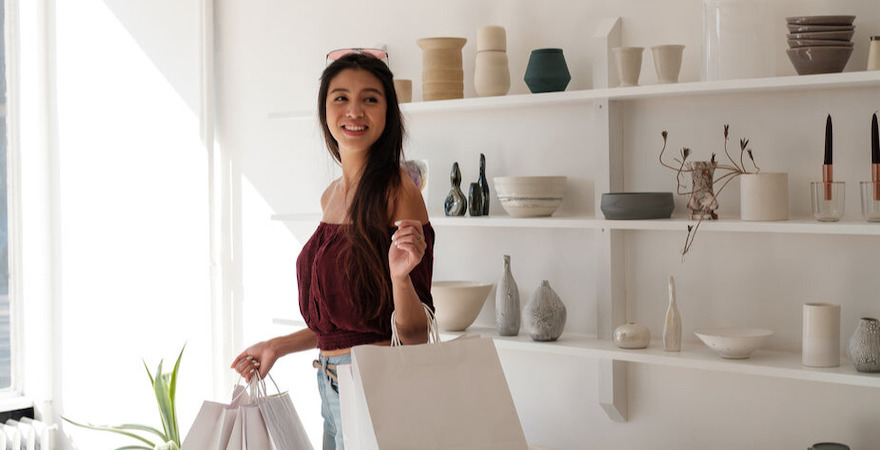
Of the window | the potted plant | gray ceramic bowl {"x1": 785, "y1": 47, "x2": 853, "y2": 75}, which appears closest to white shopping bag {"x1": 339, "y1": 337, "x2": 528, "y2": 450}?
gray ceramic bowl {"x1": 785, "y1": 47, "x2": 853, "y2": 75}

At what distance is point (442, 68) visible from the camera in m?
2.64

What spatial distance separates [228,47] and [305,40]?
390 mm

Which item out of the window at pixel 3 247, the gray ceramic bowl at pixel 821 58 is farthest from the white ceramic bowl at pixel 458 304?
the window at pixel 3 247

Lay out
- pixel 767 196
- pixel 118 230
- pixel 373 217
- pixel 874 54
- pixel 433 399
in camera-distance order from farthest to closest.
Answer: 1. pixel 118 230
2. pixel 767 196
3. pixel 874 54
4. pixel 373 217
5. pixel 433 399

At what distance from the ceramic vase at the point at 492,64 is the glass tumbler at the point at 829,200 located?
89 cm

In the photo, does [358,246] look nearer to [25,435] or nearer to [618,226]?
[618,226]

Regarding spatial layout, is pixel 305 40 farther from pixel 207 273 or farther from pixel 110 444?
pixel 110 444

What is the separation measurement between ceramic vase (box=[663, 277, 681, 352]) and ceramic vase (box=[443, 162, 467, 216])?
2.15 feet

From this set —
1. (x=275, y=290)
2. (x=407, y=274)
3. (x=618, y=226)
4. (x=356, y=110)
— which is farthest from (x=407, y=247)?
(x=275, y=290)

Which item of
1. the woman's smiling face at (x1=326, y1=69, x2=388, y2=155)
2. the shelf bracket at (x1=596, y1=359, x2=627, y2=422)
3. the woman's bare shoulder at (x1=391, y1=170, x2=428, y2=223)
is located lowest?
the shelf bracket at (x1=596, y1=359, x2=627, y2=422)

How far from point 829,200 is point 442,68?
112 centimetres

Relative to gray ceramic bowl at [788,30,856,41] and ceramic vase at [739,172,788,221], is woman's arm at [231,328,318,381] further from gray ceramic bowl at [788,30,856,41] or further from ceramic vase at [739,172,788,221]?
gray ceramic bowl at [788,30,856,41]

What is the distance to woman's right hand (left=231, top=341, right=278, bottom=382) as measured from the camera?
72.1 inches

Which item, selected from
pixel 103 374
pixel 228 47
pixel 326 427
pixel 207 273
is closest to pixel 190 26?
pixel 228 47
